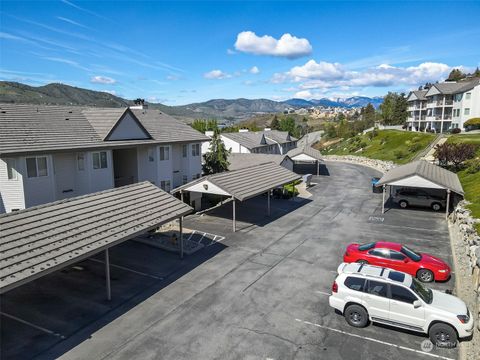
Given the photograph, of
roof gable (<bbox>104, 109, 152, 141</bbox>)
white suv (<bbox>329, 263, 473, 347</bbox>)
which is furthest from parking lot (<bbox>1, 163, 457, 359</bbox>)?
roof gable (<bbox>104, 109, 152, 141</bbox>)

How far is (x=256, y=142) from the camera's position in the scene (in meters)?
62.5

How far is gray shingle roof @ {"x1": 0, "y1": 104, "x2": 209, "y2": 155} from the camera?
21828mm

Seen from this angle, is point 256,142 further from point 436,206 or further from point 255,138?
point 436,206

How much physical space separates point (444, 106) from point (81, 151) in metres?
80.9

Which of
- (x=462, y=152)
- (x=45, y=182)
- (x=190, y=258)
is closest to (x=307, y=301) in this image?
(x=190, y=258)

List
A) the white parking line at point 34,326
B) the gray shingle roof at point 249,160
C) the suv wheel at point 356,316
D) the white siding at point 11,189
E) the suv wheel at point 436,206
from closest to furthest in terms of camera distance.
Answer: the white parking line at point 34,326
the suv wheel at point 356,316
the white siding at point 11,189
the suv wheel at point 436,206
the gray shingle roof at point 249,160

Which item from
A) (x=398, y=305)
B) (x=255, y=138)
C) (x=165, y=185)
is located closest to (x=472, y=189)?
(x=398, y=305)

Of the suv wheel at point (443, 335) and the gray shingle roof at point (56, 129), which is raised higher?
the gray shingle roof at point (56, 129)

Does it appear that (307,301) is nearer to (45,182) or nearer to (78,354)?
(78,354)

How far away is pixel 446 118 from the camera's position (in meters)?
80.1

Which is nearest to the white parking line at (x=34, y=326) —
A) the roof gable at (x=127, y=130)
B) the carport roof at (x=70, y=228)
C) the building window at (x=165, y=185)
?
the carport roof at (x=70, y=228)

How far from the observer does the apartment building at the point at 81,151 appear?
2148cm

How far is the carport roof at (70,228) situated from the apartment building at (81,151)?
18.9 feet

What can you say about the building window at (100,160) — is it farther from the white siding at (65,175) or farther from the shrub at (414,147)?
the shrub at (414,147)
